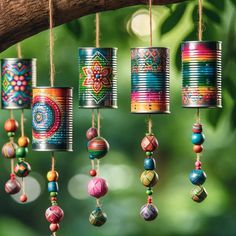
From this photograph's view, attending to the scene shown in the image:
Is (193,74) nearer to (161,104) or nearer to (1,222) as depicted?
(161,104)

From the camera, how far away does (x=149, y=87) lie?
4586 millimetres

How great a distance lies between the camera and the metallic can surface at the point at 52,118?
468cm

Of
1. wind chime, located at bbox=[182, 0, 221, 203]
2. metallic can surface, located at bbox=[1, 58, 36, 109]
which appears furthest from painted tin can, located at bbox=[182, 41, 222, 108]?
metallic can surface, located at bbox=[1, 58, 36, 109]

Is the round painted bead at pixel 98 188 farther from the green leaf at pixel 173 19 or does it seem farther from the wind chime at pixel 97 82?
the green leaf at pixel 173 19

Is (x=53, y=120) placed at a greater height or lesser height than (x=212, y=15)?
lesser

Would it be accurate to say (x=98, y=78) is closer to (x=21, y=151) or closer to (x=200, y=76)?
(x=200, y=76)

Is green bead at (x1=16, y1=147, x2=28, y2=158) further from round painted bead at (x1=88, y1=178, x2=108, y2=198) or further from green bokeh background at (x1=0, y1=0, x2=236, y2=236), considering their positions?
green bokeh background at (x1=0, y1=0, x2=236, y2=236)

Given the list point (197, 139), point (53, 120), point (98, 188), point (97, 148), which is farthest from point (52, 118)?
point (197, 139)

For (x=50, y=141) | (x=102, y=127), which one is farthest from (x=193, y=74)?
(x=102, y=127)

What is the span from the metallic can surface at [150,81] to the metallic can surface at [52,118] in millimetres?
247

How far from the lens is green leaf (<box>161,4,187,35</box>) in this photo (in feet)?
18.6

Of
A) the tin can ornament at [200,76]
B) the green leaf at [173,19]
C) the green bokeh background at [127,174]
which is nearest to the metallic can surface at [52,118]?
the tin can ornament at [200,76]

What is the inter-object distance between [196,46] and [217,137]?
495 cm

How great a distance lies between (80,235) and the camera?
9.95 meters
